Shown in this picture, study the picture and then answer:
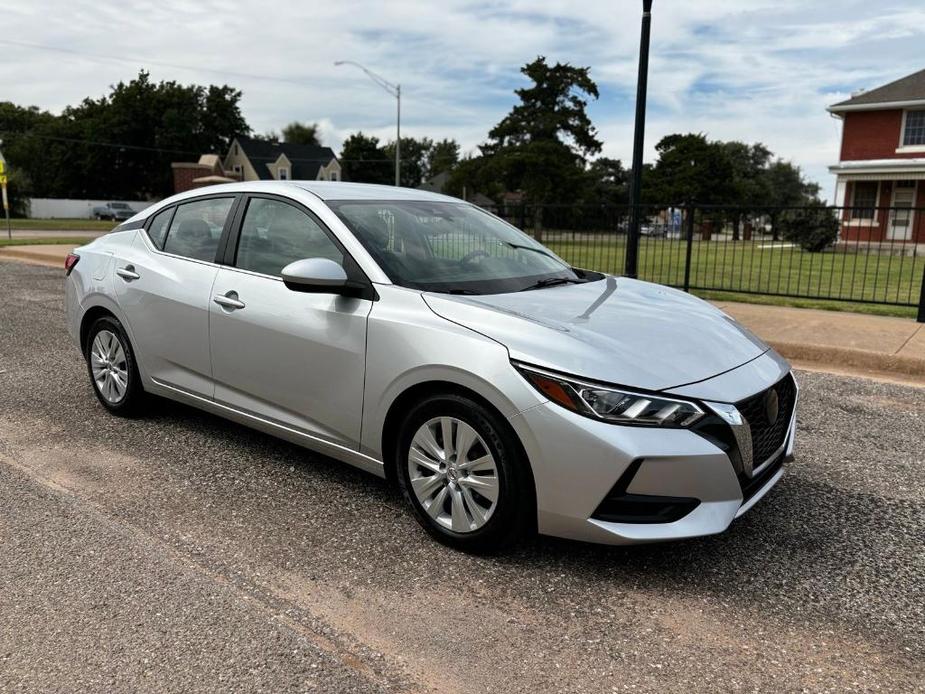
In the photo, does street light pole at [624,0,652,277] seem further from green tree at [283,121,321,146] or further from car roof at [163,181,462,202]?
green tree at [283,121,321,146]

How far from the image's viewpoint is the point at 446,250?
13.3 feet

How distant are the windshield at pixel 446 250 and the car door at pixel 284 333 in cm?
20

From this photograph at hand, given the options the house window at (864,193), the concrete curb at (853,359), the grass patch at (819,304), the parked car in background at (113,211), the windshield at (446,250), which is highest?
the house window at (864,193)

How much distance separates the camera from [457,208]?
4645 millimetres

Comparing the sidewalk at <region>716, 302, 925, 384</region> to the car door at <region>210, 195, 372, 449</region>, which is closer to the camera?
the car door at <region>210, 195, 372, 449</region>

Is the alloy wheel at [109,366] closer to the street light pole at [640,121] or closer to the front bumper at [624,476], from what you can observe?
the front bumper at [624,476]

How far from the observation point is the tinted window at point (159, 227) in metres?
4.79

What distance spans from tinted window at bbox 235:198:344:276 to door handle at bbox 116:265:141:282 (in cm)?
95

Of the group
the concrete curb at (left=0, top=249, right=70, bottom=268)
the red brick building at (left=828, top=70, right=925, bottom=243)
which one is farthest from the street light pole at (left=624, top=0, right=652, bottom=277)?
the red brick building at (left=828, top=70, right=925, bottom=243)

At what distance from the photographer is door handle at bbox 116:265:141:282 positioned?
186 inches

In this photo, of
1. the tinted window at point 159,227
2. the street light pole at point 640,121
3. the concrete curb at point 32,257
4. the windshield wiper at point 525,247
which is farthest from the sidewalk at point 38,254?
the windshield wiper at point 525,247

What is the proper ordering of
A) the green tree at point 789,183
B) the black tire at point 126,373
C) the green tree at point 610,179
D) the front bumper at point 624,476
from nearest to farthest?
the front bumper at point 624,476
the black tire at point 126,373
the green tree at point 610,179
the green tree at point 789,183

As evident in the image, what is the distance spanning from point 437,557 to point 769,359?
180 centimetres

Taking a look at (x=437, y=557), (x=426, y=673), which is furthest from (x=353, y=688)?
(x=437, y=557)
